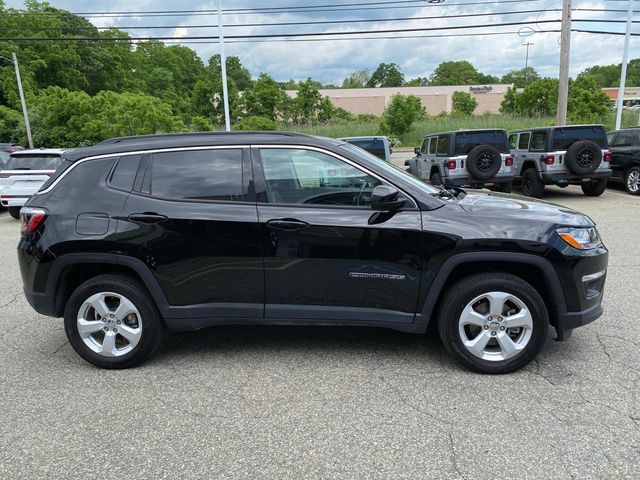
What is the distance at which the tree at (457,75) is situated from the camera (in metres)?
110

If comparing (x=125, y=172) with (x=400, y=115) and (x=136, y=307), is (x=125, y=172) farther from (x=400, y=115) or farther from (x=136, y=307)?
(x=400, y=115)

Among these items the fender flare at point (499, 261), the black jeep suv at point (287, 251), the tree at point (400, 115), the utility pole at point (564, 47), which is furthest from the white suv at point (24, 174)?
the tree at point (400, 115)

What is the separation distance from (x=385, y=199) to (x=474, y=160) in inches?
353

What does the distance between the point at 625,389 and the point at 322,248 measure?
7.32 ft

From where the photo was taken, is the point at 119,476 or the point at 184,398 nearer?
the point at 119,476

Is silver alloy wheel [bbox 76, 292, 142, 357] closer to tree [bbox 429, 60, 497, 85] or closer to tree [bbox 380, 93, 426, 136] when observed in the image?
tree [bbox 380, 93, 426, 136]

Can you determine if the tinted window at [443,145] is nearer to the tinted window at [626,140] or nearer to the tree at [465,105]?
the tinted window at [626,140]

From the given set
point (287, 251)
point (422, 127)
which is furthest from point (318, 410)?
point (422, 127)

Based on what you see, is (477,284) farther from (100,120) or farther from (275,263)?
(100,120)

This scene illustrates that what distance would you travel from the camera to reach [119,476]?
2520 millimetres

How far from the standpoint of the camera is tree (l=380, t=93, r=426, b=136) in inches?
1563

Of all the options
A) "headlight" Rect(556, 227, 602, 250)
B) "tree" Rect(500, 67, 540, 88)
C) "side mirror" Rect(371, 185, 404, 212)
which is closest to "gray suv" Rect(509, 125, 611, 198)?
"headlight" Rect(556, 227, 602, 250)

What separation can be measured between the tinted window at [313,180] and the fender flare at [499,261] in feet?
2.37

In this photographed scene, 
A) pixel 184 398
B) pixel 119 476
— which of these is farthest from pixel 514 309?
pixel 119 476
